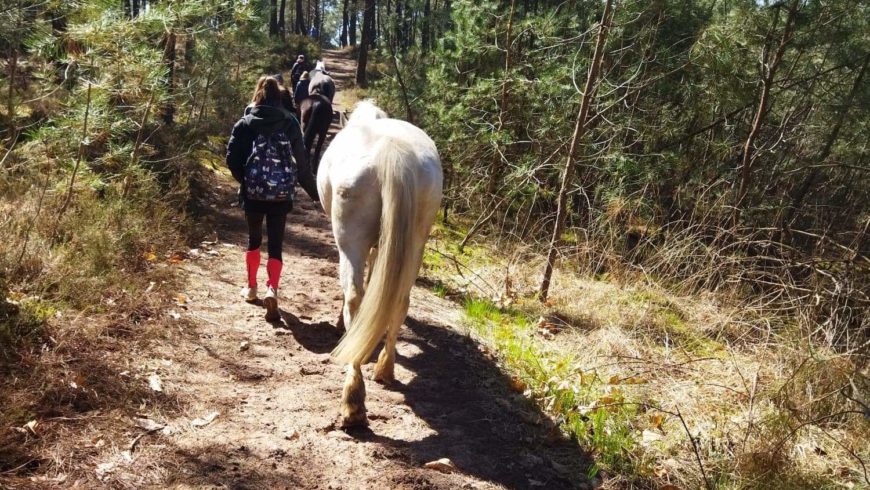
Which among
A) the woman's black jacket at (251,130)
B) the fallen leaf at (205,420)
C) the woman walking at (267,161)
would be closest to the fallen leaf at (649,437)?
the fallen leaf at (205,420)

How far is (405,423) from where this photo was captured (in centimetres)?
350

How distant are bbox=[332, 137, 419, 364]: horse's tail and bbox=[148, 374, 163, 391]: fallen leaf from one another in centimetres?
111

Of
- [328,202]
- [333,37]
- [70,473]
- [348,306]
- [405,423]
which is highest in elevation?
[333,37]

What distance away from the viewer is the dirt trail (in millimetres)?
2852

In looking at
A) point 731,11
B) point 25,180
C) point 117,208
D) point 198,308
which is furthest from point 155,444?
point 731,11

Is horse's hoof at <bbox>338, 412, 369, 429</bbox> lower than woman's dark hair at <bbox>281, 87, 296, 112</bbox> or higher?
lower

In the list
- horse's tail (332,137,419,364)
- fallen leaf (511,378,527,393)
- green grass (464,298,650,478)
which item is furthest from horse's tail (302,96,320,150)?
fallen leaf (511,378,527,393)

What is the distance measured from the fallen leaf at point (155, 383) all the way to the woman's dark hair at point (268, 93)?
242 centimetres

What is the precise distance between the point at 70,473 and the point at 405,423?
1.76 m

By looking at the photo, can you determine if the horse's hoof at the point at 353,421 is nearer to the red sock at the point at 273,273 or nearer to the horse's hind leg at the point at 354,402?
the horse's hind leg at the point at 354,402

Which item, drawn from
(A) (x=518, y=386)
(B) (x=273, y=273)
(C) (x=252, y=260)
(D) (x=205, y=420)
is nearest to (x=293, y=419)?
(D) (x=205, y=420)

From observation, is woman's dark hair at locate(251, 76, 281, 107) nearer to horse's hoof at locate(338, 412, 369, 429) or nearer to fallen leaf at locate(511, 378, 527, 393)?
horse's hoof at locate(338, 412, 369, 429)

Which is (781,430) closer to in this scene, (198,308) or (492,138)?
(198,308)

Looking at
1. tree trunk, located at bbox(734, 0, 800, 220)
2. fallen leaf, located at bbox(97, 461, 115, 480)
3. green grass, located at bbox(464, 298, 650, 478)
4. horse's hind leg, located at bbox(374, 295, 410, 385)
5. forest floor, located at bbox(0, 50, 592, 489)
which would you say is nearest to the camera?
fallen leaf, located at bbox(97, 461, 115, 480)
